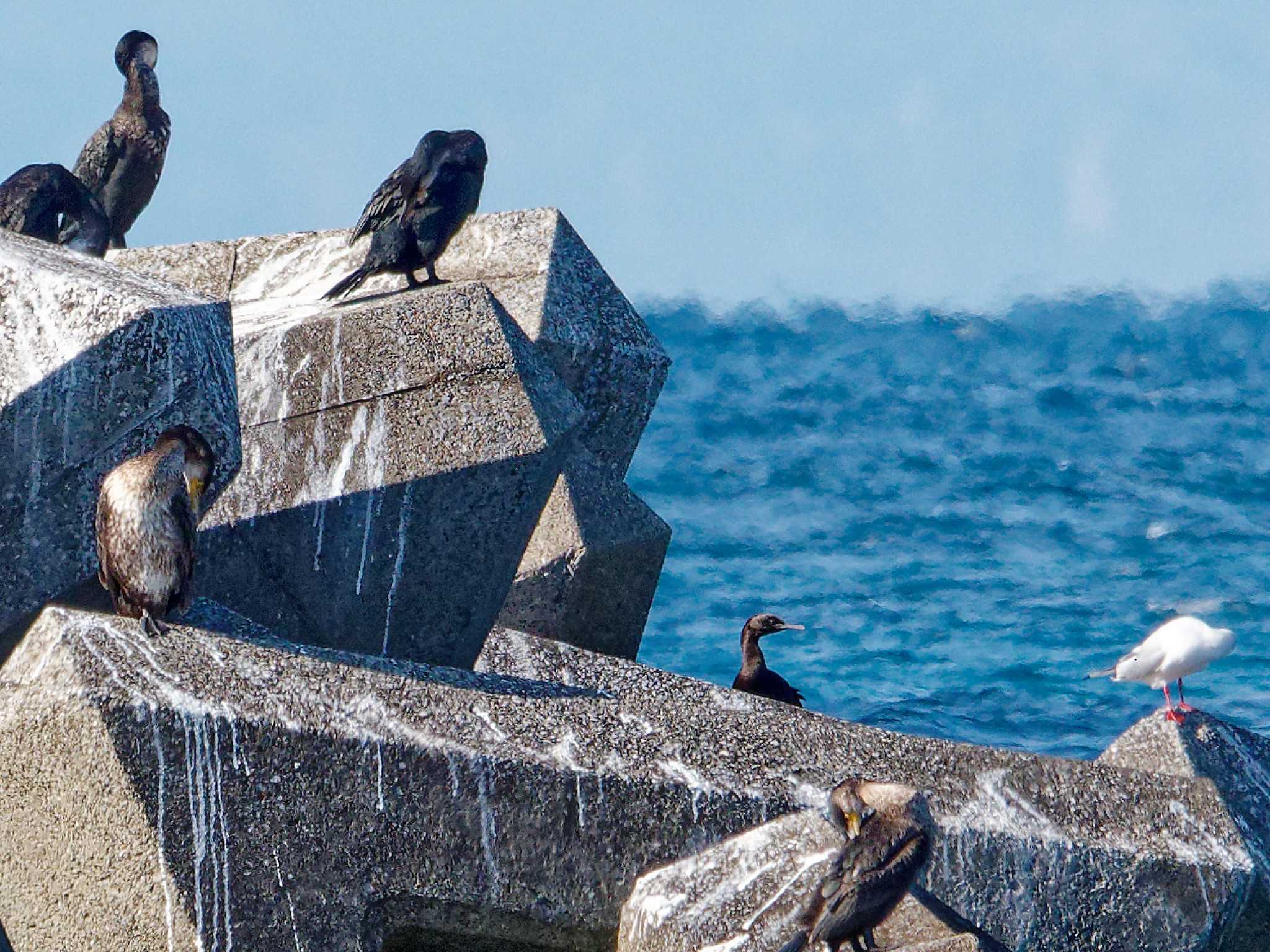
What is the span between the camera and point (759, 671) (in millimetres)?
7559

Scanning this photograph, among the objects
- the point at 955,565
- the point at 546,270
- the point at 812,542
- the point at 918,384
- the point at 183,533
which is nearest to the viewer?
the point at 183,533

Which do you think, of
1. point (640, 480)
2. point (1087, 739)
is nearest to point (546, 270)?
point (1087, 739)

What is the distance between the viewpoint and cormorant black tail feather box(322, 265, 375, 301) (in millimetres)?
6762

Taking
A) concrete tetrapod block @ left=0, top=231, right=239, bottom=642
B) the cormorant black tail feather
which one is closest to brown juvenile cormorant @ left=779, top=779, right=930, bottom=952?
concrete tetrapod block @ left=0, top=231, right=239, bottom=642

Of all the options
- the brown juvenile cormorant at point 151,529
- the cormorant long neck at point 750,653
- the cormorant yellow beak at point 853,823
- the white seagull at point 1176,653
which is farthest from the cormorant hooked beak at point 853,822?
the white seagull at point 1176,653

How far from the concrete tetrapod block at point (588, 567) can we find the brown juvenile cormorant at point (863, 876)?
2.49 metres

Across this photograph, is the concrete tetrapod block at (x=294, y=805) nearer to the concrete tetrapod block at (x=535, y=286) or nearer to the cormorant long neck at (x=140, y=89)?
the concrete tetrapod block at (x=535, y=286)

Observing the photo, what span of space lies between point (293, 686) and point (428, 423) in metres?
1.80

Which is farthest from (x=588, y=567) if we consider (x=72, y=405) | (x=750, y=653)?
(x=72, y=405)

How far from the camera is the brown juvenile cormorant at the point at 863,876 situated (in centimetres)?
347

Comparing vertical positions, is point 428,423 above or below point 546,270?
below

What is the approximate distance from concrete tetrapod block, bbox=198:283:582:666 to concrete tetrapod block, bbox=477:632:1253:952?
1.06 m

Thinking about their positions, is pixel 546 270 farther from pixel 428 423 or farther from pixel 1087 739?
pixel 1087 739

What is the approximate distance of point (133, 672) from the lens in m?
3.71
